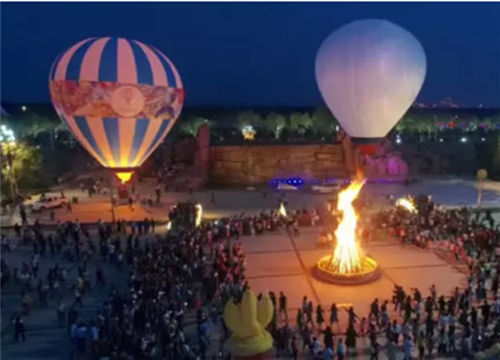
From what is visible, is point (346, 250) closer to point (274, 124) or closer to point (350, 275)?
point (350, 275)

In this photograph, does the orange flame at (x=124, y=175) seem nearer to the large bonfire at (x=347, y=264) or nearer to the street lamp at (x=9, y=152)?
the street lamp at (x=9, y=152)

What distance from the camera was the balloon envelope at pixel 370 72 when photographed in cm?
2100

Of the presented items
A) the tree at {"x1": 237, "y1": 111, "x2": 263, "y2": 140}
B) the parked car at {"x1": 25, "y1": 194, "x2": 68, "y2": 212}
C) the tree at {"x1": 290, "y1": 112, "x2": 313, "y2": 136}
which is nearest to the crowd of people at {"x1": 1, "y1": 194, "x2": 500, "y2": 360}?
the parked car at {"x1": 25, "y1": 194, "x2": 68, "y2": 212}

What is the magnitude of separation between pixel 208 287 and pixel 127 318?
3.10 metres

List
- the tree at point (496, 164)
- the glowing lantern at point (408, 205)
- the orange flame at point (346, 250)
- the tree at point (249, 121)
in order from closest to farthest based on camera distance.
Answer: the orange flame at point (346, 250)
the glowing lantern at point (408, 205)
the tree at point (496, 164)
the tree at point (249, 121)

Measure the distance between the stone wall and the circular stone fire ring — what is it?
2579cm

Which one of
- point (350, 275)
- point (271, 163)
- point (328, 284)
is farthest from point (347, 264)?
point (271, 163)

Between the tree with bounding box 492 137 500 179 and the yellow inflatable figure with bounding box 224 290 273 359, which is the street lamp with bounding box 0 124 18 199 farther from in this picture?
the tree with bounding box 492 137 500 179

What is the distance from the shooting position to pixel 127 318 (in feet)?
48.8

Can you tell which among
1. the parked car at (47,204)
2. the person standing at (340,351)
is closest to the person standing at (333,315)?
the person standing at (340,351)

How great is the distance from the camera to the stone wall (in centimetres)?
4638

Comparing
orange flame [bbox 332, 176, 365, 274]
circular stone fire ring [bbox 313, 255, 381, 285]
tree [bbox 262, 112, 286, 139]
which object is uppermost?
tree [bbox 262, 112, 286, 139]

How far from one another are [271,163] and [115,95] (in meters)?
23.6

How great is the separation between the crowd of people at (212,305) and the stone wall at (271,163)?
71.0 ft
